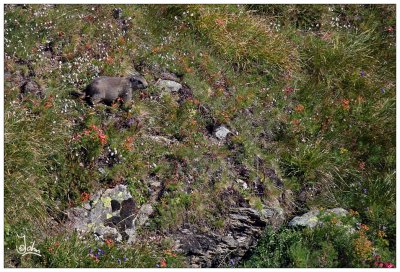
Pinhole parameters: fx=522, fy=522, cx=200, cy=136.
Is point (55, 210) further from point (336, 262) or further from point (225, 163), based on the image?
point (336, 262)

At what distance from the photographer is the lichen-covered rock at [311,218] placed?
8992mm

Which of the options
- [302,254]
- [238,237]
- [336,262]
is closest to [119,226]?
[238,237]

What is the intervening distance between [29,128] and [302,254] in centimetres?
475

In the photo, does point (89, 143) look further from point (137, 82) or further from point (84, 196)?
point (137, 82)

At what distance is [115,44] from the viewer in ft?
33.0

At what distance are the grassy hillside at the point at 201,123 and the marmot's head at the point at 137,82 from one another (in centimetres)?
20

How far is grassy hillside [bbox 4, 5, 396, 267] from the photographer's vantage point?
8.03 m

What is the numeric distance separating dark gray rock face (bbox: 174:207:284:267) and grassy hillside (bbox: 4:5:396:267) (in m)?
0.18

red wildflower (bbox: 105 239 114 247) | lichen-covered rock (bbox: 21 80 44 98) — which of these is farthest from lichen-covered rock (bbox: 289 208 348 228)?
lichen-covered rock (bbox: 21 80 44 98)

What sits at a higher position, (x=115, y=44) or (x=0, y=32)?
(x=0, y=32)

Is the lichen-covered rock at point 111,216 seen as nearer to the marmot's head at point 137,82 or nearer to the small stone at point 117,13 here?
the marmot's head at point 137,82

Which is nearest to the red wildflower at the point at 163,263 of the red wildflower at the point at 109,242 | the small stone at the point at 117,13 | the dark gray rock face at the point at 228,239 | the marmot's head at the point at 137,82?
the dark gray rock face at the point at 228,239

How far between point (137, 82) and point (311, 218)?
3.90 metres
